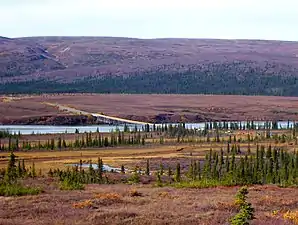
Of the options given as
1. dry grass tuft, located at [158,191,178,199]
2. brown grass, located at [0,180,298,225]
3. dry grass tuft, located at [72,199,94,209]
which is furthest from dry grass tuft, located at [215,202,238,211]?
dry grass tuft, located at [72,199,94,209]

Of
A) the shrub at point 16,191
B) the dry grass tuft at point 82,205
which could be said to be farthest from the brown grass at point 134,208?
the shrub at point 16,191

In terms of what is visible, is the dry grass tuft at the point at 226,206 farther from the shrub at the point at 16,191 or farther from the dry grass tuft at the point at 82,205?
the shrub at the point at 16,191

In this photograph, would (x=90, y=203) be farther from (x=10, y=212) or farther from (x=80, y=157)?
(x=80, y=157)

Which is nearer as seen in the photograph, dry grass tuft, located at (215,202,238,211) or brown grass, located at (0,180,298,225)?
brown grass, located at (0,180,298,225)

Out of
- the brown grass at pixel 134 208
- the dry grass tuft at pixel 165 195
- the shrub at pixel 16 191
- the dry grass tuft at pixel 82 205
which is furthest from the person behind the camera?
the shrub at pixel 16 191

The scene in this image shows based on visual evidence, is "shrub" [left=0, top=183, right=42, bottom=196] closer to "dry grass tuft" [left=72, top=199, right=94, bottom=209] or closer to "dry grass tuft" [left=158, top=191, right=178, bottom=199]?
"dry grass tuft" [left=72, top=199, right=94, bottom=209]

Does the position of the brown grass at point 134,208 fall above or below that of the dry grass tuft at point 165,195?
above

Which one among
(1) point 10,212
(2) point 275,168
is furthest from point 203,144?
(1) point 10,212

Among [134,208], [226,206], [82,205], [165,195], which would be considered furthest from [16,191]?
[226,206]

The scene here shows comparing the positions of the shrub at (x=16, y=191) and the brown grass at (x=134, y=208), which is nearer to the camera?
the brown grass at (x=134, y=208)

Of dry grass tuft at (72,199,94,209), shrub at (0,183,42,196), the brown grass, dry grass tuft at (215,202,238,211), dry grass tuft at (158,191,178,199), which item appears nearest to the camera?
the brown grass

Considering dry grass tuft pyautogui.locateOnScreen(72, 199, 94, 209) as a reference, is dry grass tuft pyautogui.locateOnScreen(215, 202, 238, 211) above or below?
above
